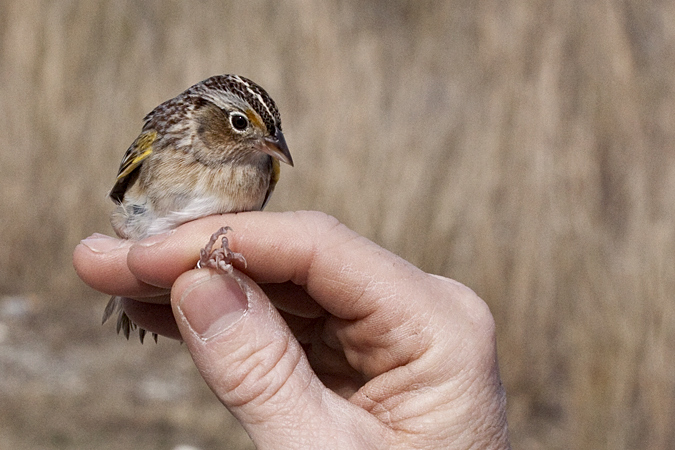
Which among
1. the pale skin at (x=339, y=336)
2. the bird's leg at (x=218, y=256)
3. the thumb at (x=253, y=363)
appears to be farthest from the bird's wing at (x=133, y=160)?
the thumb at (x=253, y=363)

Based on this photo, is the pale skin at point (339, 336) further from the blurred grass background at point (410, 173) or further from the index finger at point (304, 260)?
the blurred grass background at point (410, 173)

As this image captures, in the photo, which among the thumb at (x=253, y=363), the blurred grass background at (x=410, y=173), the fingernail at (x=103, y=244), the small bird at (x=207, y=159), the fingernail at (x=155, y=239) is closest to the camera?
the thumb at (x=253, y=363)

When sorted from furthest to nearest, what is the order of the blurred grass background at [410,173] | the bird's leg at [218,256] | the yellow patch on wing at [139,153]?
the blurred grass background at [410,173] < the yellow patch on wing at [139,153] < the bird's leg at [218,256]

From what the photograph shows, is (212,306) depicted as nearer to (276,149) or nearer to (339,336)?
(339,336)

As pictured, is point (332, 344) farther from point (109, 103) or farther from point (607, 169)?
point (109, 103)

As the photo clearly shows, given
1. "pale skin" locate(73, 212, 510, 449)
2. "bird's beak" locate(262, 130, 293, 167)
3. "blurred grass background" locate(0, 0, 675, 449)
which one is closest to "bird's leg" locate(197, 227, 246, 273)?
"pale skin" locate(73, 212, 510, 449)

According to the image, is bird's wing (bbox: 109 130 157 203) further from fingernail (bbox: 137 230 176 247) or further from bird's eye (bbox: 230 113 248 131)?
fingernail (bbox: 137 230 176 247)
